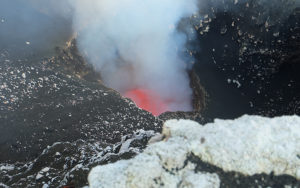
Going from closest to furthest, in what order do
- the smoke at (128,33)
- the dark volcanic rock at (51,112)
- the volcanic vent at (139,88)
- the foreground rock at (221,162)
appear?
1. the foreground rock at (221,162)
2. the dark volcanic rock at (51,112)
3. the volcanic vent at (139,88)
4. the smoke at (128,33)

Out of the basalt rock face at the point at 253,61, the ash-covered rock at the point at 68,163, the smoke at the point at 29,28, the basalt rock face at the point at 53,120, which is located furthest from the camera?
the smoke at the point at 29,28

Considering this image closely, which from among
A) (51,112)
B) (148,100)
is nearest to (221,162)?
(51,112)

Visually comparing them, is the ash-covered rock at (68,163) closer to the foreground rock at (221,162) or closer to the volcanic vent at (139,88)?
the foreground rock at (221,162)

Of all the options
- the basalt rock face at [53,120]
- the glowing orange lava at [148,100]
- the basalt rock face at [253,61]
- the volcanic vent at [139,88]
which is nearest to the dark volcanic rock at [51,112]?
the basalt rock face at [53,120]

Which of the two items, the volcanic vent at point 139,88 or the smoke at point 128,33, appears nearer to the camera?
the volcanic vent at point 139,88

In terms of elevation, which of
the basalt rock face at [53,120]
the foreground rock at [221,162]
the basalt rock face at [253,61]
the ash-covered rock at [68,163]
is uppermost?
the basalt rock face at [253,61]

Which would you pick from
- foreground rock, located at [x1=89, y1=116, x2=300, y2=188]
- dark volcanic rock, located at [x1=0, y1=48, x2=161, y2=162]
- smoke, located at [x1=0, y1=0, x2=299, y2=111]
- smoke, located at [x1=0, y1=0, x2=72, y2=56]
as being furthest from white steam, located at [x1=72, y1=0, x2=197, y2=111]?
foreground rock, located at [x1=89, y1=116, x2=300, y2=188]

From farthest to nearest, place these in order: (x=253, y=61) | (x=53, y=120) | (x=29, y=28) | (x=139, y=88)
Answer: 1. (x=139, y=88)
2. (x=29, y=28)
3. (x=253, y=61)
4. (x=53, y=120)

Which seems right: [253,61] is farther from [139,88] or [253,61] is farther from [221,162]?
[221,162]
